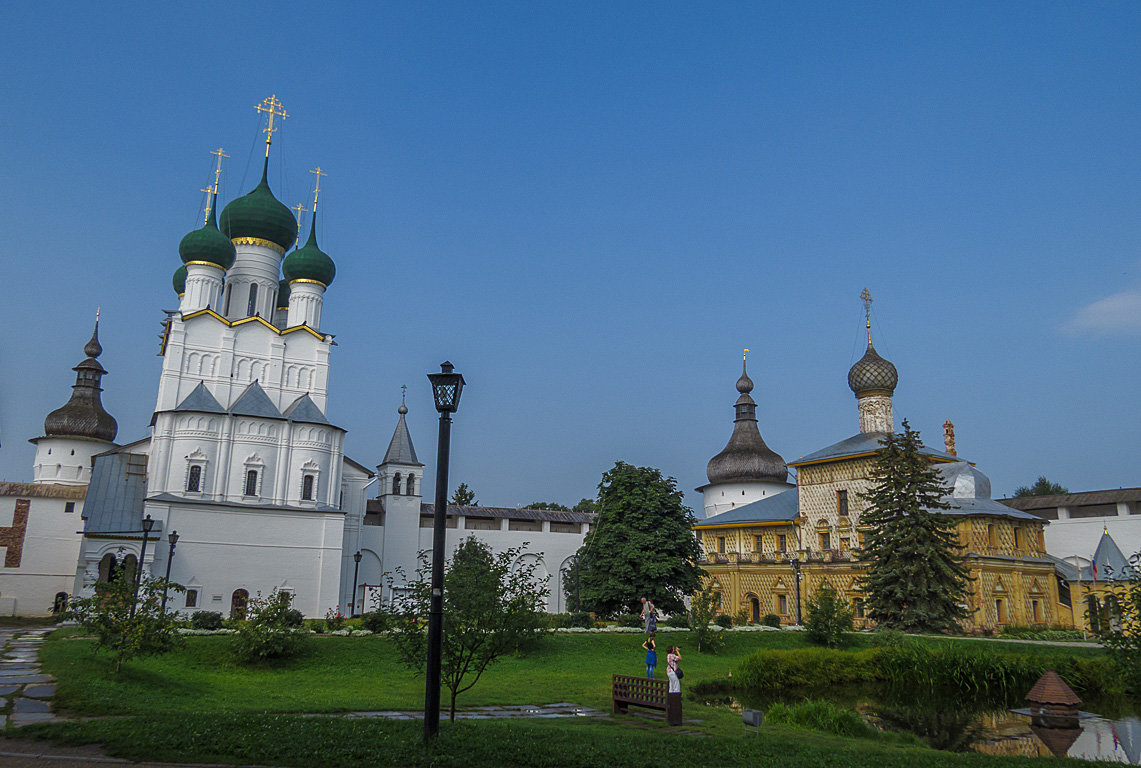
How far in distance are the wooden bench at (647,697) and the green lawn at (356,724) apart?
26 centimetres

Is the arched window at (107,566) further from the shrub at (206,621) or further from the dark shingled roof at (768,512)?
the dark shingled roof at (768,512)

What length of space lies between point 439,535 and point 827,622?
702 inches

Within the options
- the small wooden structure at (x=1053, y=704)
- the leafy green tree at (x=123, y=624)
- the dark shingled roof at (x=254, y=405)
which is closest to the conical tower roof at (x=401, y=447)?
the dark shingled roof at (x=254, y=405)

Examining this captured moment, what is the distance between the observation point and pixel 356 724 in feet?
31.9

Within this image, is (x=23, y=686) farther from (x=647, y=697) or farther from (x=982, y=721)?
(x=982, y=721)

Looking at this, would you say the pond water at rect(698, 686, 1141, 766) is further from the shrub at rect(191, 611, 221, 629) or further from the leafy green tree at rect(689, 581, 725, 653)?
the shrub at rect(191, 611, 221, 629)

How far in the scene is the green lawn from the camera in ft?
27.5

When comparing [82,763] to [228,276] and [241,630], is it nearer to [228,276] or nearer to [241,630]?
[241,630]

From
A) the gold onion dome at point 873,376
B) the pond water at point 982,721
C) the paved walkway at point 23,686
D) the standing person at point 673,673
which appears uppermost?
the gold onion dome at point 873,376

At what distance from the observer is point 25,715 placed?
10102mm

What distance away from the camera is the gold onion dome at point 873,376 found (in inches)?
1473

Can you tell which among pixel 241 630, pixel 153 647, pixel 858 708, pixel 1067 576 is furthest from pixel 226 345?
pixel 1067 576

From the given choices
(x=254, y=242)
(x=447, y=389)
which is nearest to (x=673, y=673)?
(x=447, y=389)

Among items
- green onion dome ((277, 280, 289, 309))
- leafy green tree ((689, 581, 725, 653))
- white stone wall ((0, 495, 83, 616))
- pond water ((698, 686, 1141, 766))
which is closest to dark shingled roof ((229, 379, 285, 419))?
green onion dome ((277, 280, 289, 309))
